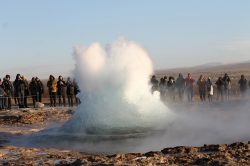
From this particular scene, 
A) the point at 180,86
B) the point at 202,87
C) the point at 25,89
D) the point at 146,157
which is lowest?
the point at 146,157

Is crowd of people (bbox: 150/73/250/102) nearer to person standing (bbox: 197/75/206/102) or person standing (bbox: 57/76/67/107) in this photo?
person standing (bbox: 197/75/206/102)

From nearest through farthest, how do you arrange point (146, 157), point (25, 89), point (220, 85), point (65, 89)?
point (146, 157)
point (25, 89)
point (65, 89)
point (220, 85)

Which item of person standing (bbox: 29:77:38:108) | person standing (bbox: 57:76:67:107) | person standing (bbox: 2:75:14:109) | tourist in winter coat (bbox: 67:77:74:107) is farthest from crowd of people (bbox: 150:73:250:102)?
person standing (bbox: 2:75:14:109)

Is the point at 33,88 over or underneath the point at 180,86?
over

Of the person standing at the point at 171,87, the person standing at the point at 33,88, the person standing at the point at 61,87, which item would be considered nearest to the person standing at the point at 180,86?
the person standing at the point at 171,87

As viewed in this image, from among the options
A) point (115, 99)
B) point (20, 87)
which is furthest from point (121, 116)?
point (20, 87)

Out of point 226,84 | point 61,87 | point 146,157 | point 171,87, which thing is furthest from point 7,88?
point 146,157

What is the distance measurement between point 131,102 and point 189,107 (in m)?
7.18

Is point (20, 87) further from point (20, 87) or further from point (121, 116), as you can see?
point (121, 116)

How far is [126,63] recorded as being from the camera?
1553 cm

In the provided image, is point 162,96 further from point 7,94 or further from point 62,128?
point 62,128

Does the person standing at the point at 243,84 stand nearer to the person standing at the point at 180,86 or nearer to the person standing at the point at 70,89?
the person standing at the point at 180,86

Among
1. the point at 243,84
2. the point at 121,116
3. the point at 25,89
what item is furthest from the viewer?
the point at 243,84

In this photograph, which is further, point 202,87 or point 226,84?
point 226,84
